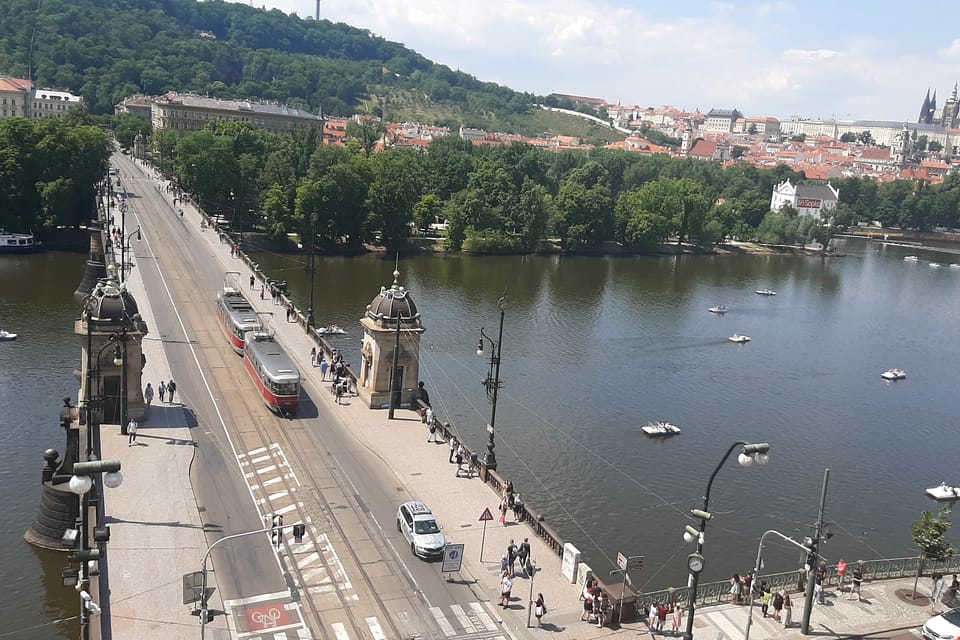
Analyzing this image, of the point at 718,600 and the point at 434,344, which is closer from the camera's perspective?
the point at 718,600

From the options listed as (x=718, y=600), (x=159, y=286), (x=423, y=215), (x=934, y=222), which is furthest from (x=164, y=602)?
(x=934, y=222)

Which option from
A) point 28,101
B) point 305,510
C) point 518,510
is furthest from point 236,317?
point 28,101

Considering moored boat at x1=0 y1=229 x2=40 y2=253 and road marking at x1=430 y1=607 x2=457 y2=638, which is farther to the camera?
moored boat at x1=0 y1=229 x2=40 y2=253

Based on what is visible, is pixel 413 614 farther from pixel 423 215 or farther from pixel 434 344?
pixel 423 215

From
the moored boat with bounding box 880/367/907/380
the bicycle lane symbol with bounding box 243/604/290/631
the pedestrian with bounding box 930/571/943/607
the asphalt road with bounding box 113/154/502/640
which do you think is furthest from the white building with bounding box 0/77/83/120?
the pedestrian with bounding box 930/571/943/607

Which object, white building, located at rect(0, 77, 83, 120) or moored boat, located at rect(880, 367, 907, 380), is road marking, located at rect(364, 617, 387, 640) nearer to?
moored boat, located at rect(880, 367, 907, 380)

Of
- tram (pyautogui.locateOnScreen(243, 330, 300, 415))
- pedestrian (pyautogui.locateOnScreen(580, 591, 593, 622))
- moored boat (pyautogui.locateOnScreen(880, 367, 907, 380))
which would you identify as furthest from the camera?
moored boat (pyautogui.locateOnScreen(880, 367, 907, 380))
